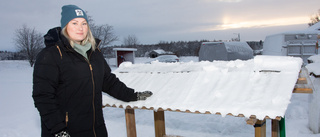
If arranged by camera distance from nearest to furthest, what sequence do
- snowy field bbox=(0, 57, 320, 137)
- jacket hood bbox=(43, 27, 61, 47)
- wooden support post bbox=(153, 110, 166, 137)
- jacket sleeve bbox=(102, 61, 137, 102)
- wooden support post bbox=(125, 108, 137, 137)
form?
jacket hood bbox=(43, 27, 61, 47) < jacket sleeve bbox=(102, 61, 137, 102) < wooden support post bbox=(125, 108, 137, 137) < wooden support post bbox=(153, 110, 166, 137) < snowy field bbox=(0, 57, 320, 137)

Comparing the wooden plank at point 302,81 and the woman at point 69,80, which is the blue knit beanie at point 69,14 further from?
the wooden plank at point 302,81

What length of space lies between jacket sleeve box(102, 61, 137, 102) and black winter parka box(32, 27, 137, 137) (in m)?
0.31

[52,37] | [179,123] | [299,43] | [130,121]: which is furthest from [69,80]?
[299,43]

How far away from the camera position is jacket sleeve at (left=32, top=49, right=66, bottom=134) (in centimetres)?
200

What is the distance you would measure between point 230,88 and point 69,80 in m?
2.19

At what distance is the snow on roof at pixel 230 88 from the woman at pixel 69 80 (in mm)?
1066

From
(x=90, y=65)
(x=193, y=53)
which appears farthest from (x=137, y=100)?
(x=193, y=53)

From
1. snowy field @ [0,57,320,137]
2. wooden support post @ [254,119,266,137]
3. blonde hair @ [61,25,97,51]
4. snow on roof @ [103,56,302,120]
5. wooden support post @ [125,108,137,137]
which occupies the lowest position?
snowy field @ [0,57,320,137]

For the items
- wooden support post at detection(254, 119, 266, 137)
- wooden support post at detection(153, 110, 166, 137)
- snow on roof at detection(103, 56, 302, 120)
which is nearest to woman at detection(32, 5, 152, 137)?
snow on roof at detection(103, 56, 302, 120)

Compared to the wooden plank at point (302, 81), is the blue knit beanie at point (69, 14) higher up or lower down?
higher up

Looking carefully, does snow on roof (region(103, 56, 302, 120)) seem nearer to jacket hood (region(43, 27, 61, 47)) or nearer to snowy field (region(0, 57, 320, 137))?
jacket hood (region(43, 27, 61, 47))

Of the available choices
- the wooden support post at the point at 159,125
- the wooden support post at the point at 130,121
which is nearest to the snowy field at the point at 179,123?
the wooden support post at the point at 159,125

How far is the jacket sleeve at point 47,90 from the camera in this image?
6.57 feet

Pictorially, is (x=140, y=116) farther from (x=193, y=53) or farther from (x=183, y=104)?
(x=193, y=53)
